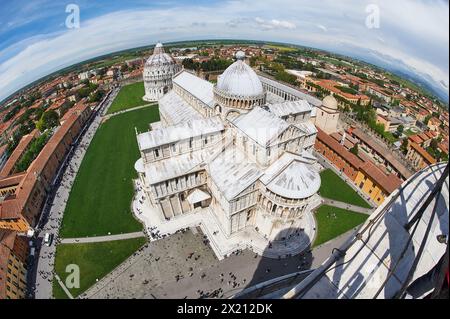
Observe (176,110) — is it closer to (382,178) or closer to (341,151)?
(341,151)

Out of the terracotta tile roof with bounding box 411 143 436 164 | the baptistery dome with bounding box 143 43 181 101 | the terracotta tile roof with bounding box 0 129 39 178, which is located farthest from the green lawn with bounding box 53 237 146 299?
the baptistery dome with bounding box 143 43 181 101

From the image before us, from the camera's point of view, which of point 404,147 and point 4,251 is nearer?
point 4,251

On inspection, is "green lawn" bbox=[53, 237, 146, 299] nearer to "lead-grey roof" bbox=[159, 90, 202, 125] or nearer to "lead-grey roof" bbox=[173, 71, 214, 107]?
"lead-grey roof" bbox=[159, 90, 202, 125]

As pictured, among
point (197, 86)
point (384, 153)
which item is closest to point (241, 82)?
point (197, 86)

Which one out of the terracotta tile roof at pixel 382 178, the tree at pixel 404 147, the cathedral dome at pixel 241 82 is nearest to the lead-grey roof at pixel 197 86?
the cathedral dome at pixel 241 82

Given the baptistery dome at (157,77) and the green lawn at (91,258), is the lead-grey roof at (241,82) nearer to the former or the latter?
the green lawn at (91,258)
